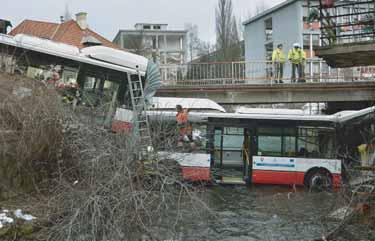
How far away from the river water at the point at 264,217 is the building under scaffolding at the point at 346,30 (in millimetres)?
3143

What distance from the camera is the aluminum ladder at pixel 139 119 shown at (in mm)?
9453

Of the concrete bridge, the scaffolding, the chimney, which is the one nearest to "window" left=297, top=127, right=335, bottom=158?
the concrete bridge

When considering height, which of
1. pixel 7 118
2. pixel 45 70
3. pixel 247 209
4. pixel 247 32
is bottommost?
pixel 247 209

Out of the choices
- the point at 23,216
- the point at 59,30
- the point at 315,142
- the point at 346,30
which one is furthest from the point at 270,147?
the point at 59,30

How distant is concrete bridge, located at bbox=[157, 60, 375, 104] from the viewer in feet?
83.1

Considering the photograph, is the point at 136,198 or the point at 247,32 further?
the point at 247,32

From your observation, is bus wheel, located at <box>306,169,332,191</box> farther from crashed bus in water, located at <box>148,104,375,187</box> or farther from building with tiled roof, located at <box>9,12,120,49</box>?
building with tiled roof, located at <box>9,12,120,49</box>

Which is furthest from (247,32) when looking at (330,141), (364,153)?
(364,153)

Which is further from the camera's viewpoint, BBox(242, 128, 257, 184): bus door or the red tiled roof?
the red tiled roof

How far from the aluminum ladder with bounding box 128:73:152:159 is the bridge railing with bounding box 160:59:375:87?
919 centimetres

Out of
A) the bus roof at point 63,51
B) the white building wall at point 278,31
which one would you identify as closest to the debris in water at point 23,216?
the bus roof at point 63,51

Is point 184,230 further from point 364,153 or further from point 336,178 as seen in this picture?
point 336,178

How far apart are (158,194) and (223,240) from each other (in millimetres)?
3146

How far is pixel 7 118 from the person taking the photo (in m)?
9.30
